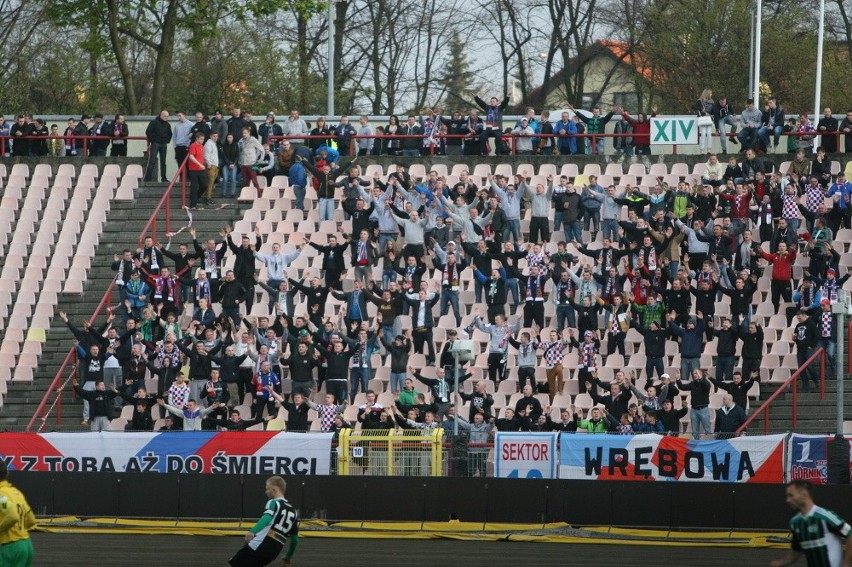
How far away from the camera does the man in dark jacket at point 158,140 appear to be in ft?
117

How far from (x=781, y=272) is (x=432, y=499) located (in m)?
9.90

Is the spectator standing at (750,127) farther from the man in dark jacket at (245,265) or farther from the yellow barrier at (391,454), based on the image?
the yellow barrier at (391,454)

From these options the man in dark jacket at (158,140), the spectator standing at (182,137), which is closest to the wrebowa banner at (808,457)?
the spectator standing at (182,137)

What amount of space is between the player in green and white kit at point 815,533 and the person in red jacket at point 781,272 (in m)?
16.3

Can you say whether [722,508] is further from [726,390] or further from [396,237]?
[396,237]

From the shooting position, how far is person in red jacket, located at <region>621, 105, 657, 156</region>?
35500mm

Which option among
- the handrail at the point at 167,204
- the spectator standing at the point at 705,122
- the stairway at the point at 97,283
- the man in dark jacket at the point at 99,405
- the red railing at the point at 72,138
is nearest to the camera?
the man in dark jacket at the point at 99,405

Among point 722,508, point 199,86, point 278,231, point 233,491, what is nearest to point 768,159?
point 278,231

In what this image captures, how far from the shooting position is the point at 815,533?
46.2 ft

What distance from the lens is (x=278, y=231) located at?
111 feet

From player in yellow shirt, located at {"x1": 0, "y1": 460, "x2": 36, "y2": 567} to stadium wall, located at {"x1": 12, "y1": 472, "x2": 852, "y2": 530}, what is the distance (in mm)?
9113

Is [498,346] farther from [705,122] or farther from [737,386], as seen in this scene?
[705,122]

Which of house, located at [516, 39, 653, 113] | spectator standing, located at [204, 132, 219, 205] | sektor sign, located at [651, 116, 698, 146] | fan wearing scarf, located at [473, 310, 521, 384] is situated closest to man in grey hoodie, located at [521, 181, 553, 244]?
fan wearing scarf, located at [473, 310, 521, 384]

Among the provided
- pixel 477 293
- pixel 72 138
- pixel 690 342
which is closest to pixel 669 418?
pixel 690 342
